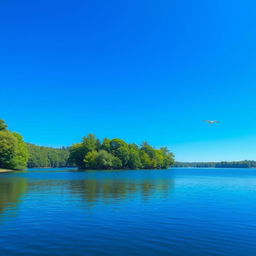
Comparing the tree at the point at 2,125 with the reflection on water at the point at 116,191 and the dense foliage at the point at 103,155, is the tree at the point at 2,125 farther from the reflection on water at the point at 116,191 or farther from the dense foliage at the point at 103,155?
the reflection on water at the point at 116,191

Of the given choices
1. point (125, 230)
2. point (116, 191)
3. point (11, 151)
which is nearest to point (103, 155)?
point (11, 151)

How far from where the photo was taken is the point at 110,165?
154750mm

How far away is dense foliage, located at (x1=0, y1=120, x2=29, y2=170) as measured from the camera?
3989 inches

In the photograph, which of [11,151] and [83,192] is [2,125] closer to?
[11,151]

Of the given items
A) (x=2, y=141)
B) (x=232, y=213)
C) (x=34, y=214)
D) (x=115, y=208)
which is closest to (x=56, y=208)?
(x=34, y=214)

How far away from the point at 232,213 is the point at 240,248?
10.0 metres

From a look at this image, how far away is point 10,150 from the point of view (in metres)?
104

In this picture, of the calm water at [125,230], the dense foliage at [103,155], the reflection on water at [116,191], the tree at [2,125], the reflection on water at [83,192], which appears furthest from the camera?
the dense foliage at [103,155]

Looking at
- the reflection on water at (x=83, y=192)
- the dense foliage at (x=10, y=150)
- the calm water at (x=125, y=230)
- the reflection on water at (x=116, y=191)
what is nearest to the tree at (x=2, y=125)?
the dense foliage at (x=10, y=150)

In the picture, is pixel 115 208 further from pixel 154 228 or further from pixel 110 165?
pixel 110 165

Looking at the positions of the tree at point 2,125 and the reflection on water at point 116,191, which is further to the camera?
the tree at point 2,125

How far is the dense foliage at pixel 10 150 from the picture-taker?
10131 cm

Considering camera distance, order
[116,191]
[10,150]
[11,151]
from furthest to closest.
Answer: [11,151] < [10,150] < [116,191]

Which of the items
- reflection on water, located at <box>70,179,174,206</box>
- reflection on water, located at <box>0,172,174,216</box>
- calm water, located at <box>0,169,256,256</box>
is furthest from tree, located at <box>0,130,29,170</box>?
calm water, located at <box>0,169,256,256</box>
